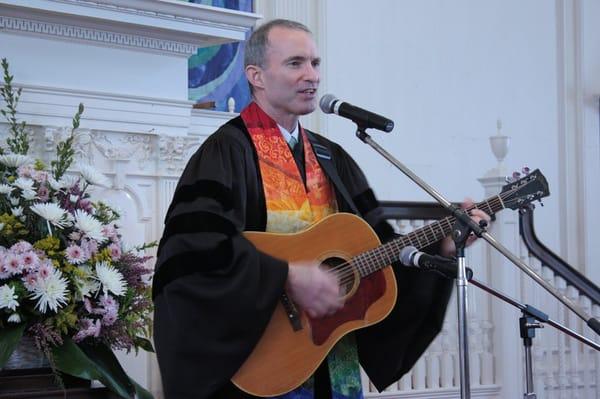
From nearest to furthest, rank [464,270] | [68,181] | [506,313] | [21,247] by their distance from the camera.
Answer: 1. [464,270]
2. [21,247]
3. [68,181]
4. [506,313]

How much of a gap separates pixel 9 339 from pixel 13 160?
0.66 metres

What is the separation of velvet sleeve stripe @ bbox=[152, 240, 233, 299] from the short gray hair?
659 millimetres

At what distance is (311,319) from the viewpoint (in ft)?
9.86

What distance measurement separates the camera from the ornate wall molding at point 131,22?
393 cm

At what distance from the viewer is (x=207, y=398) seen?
2.86m

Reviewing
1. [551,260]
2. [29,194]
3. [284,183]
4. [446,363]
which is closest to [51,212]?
[29,194]

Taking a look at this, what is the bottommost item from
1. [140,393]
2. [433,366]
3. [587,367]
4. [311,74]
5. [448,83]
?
[587,367]

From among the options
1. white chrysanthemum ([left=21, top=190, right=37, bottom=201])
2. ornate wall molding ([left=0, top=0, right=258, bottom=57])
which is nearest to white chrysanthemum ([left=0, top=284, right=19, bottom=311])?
white chrysanthemum ([left=21, top=190, right=37, bottom=201])

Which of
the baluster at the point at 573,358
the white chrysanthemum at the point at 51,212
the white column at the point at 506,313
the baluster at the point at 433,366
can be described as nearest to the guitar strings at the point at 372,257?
the white chrysanthemum at the point at 51,212

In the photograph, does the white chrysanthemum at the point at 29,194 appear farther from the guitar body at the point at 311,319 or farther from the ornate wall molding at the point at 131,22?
the ornate wall molding at the point at 131,22

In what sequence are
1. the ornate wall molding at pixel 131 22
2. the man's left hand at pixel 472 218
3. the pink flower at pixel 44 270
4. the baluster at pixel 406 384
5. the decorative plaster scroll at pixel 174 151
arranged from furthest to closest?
the baluster at pixel 406 384 < the decorative plaster scroll at pixel 174 151 < the ornate wall molding at pixel 131 22 < the pink flower at pixel 44 270 < the man's left hand at pixel 472 218

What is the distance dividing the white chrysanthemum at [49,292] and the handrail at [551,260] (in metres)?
3.73

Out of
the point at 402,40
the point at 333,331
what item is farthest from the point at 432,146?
the point at 333,331

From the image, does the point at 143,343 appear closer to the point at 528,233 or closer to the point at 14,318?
the point at 14,318
